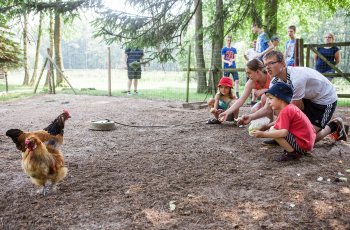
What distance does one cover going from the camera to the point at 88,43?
2933 inches

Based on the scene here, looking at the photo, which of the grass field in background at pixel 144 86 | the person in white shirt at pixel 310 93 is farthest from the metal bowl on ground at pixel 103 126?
the grass field in background at pixel 144 86

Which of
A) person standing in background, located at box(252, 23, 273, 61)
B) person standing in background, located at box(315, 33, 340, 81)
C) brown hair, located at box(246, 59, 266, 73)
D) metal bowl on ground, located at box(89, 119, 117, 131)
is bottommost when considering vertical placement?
metal bowl on ground, located at box(89, 119, 117, 131)

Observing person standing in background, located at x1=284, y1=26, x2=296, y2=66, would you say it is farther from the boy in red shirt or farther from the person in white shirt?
the boy in red shirt

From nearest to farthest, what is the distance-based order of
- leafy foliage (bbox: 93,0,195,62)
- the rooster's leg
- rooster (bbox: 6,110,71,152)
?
the rooster's leg
rooster (bbox: 6,110,71,152)
leafy foliage (bbox: 93,0,195,62)

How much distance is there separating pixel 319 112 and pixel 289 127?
2.88 feet

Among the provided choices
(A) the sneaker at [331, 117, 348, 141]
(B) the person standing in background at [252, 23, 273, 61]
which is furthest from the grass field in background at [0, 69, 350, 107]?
(A) the sneaker at [331, 117, 348, 141]

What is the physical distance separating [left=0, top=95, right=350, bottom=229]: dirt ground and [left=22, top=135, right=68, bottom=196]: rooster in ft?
0.58

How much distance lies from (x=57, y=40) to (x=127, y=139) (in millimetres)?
14674

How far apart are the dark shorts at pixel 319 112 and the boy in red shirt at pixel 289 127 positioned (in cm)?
64

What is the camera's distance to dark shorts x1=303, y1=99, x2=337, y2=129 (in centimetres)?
451

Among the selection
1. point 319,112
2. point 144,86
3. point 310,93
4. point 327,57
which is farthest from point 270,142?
point 144,86

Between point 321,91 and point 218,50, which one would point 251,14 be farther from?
point 218,50

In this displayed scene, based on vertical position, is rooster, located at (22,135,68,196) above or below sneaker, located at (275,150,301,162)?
above

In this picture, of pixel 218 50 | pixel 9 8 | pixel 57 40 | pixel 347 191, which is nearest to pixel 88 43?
pixel 57 40
